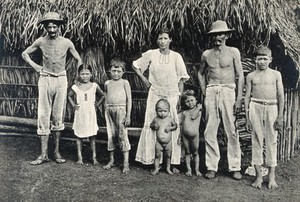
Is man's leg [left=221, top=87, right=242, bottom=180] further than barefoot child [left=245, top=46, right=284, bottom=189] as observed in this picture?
Yes

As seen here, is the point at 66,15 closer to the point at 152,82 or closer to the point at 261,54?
the point at 152,82

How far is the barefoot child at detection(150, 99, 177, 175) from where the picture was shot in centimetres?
538

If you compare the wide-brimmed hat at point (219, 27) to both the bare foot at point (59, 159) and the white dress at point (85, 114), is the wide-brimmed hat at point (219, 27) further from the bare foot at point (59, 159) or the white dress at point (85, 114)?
the bare foot at point (59, 159)

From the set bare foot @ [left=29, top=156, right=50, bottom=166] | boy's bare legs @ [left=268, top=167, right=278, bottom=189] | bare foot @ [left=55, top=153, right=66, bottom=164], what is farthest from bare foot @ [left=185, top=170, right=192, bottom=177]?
bare foot @ [left=29, top=156, right=50, bottom=166]

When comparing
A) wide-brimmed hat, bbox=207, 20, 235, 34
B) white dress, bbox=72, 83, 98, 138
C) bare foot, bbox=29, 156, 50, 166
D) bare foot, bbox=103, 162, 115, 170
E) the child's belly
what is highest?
wide-brimmed hat, bbox=207, 20, 235, 34

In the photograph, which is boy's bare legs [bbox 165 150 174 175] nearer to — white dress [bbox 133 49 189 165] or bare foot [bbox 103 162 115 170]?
white dress [bbox 133 49 189 165]

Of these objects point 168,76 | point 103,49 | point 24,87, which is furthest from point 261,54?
point 24,87

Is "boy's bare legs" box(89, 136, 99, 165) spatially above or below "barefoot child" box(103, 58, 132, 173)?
below

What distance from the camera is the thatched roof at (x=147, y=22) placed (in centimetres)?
565

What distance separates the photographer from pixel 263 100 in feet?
16.5

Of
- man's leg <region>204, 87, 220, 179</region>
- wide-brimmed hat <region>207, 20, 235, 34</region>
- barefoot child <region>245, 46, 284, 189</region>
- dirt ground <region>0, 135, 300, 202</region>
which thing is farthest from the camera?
man's leg <region>204, 87, 220, 179</region>

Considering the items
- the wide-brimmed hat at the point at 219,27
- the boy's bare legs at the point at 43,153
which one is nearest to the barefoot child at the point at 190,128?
the wide-brimmed hat at the point at 219,27

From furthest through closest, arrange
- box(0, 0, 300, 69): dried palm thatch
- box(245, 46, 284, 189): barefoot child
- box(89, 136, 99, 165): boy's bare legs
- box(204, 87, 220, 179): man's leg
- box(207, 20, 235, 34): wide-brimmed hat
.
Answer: box(89, 136, 99, 165): boy's bare legs < box(0, 0, 300, 69): dried palm thatch < box(204, 87, 220, 179): man's leg < box(207, 20, 235, 34): wide-brimmed hat < box(245, 46, 284, 189): barefoot child

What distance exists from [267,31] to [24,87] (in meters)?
3.96
